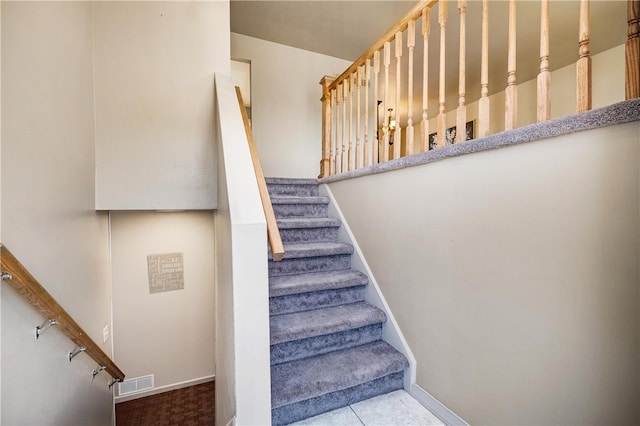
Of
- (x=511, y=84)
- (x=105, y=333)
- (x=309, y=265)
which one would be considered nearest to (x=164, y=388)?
(x=105, y=333)

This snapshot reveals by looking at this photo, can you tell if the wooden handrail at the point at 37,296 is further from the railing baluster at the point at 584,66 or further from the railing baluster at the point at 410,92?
the railing baluster at the point at 584,66

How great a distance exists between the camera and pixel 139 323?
131 inches

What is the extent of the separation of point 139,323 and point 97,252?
1377 millimetres

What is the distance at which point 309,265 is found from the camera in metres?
2.17

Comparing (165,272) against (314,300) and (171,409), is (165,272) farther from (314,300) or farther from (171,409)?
(314,300)

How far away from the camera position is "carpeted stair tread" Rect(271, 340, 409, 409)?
4.67 feet

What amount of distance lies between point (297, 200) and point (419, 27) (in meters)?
2.52

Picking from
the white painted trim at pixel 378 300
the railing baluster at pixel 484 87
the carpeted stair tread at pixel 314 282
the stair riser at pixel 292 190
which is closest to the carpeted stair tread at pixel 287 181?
the stair riser at pixel 292 190

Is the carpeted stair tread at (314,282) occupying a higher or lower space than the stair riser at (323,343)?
higher

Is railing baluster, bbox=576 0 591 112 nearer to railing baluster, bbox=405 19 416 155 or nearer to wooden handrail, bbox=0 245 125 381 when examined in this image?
railing baluster, bbox=405 19 416 155

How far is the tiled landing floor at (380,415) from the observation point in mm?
1442

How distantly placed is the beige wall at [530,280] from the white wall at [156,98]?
6.12 ft

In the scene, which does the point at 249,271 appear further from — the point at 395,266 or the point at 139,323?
the point at 139,323

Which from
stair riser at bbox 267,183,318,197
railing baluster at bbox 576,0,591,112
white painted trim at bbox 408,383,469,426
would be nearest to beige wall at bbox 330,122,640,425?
white painted trim at bbox 408,383,469,426
